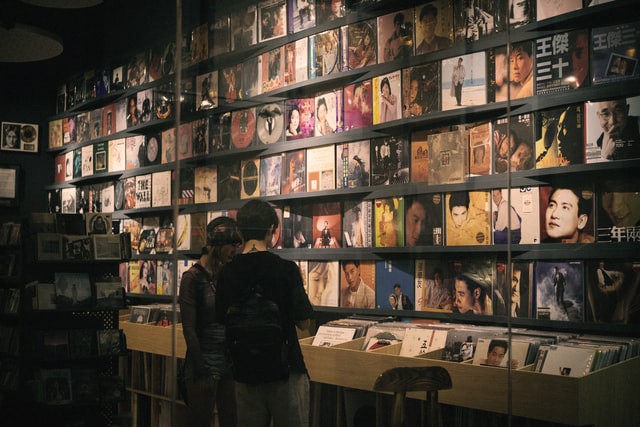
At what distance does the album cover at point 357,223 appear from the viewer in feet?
10.7

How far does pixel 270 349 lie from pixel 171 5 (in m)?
1.47

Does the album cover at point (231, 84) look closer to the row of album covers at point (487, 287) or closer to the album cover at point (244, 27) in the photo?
the album cover at point (244, 27)

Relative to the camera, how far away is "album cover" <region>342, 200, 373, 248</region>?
3250 mm

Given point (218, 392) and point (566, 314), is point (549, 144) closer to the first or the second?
point (566, 314)

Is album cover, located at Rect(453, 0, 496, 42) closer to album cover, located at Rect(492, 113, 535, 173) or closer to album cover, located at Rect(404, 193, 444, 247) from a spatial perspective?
album cover, located at Rect(492, 113, 535, 173)

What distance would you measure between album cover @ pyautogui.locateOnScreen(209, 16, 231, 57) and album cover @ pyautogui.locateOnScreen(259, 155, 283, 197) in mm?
478

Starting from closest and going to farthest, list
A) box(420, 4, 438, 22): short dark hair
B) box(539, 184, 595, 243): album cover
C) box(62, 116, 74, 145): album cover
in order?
1. box(62, 116, 74, 145): album cover
2. box(539, 184, 595, 243): album cover
3. box(420, 4, 438, 22): short dark hair

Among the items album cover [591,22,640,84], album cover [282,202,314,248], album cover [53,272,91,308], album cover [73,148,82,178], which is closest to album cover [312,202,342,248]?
album cover [282,202,314,248]

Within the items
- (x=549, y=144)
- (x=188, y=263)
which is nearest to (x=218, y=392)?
(x=188, y=263)

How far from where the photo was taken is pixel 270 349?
2.78 m

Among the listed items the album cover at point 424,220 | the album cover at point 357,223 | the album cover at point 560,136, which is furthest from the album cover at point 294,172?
the album cover at point 560,136

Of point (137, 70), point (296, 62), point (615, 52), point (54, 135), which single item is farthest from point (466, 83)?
point (54, 135)

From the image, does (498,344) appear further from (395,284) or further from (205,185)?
(205,185)

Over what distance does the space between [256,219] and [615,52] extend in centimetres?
183
